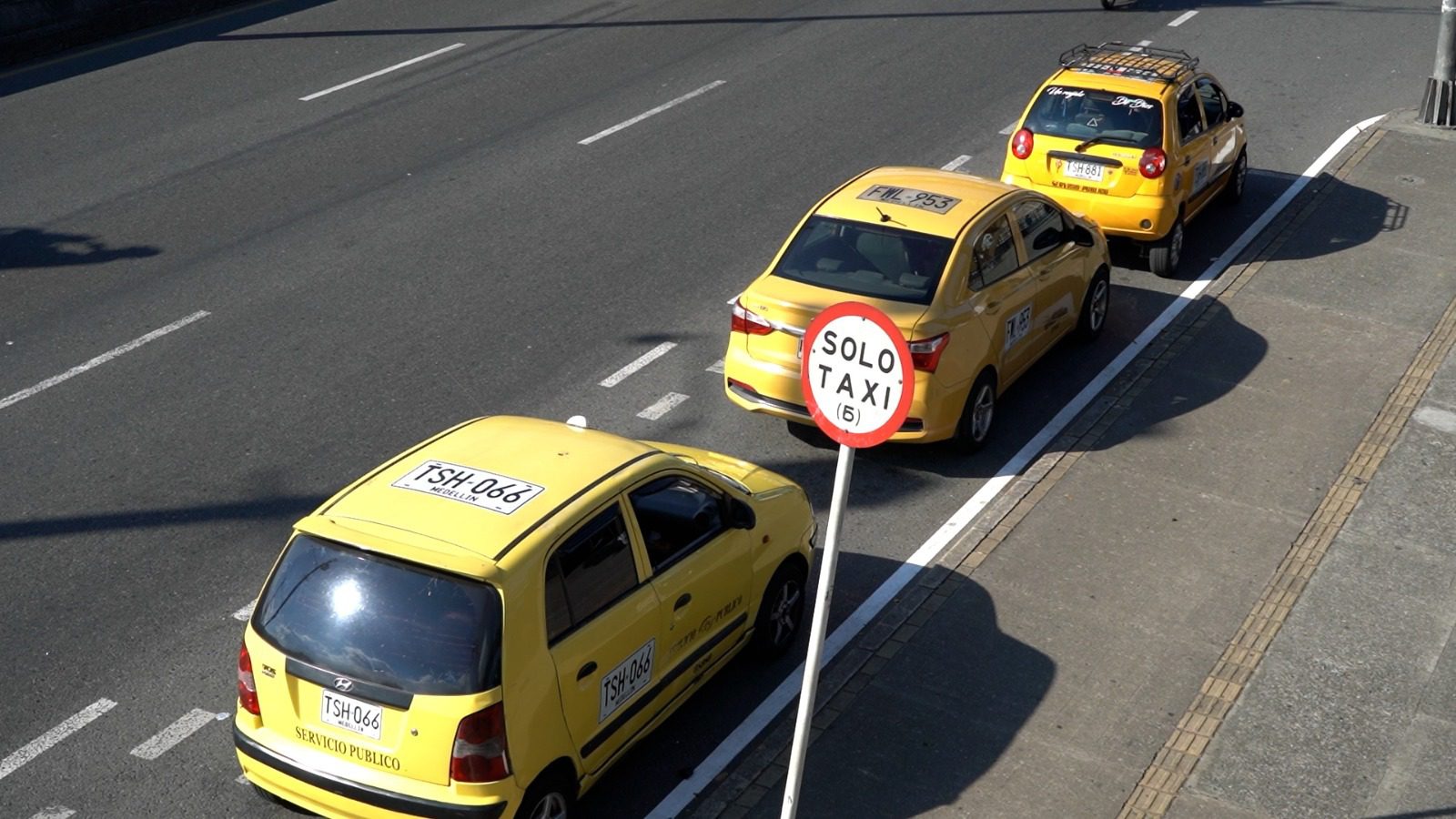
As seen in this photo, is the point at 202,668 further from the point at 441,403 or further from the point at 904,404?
the point at 904,404

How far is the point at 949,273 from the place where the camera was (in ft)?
35.6

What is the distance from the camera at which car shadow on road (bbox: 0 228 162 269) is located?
47.1 feet

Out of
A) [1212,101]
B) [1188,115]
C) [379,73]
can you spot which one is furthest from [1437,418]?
[379,73]

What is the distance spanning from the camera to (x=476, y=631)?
6586mm

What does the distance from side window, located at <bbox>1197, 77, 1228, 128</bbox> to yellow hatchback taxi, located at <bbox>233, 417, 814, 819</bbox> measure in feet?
30.3

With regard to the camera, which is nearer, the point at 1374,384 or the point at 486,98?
the point at 1374,384

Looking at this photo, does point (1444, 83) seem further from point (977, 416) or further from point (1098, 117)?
point (977, 416)

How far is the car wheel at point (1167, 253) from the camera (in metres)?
14.3

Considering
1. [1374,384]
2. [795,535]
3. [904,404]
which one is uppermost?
[904,404]

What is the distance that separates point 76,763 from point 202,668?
2.98 feet

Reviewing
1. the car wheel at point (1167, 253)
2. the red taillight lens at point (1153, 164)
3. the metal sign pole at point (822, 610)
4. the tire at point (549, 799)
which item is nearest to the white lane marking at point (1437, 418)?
the car wheel at point (1167, 253)

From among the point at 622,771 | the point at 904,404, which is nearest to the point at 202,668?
the point at 622,771

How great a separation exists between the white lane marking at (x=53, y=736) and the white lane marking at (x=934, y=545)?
2948 mm

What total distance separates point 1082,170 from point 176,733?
9.41 metres
